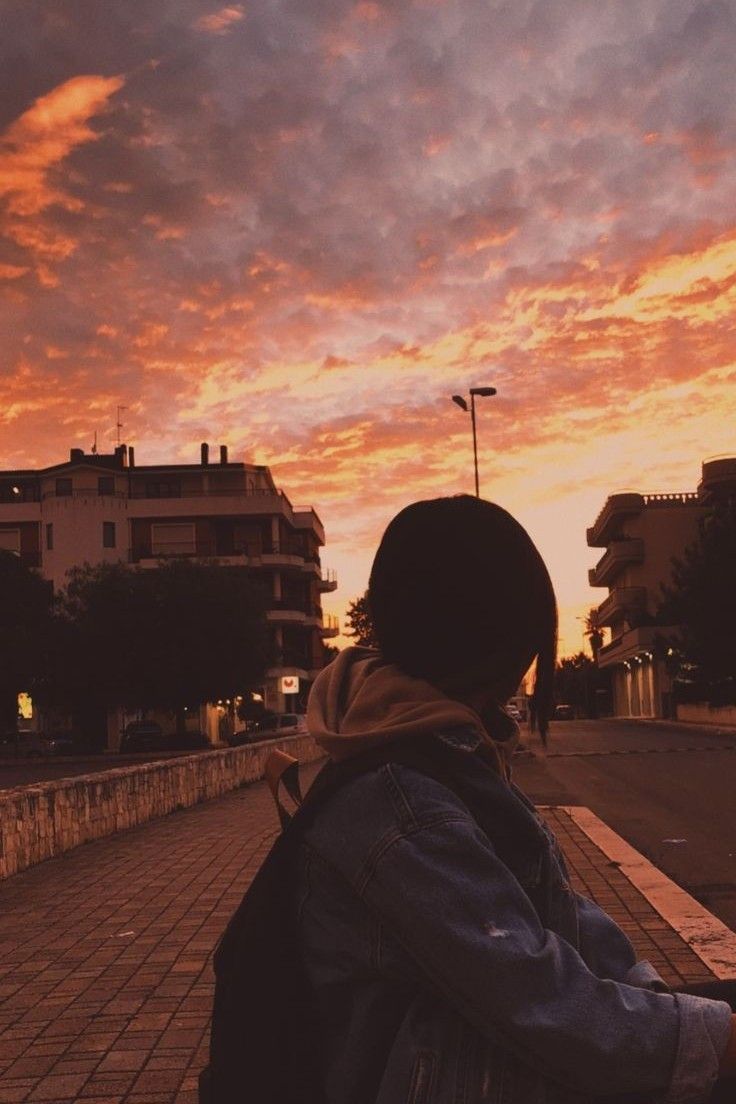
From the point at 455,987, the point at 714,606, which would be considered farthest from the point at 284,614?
the point at 455,987

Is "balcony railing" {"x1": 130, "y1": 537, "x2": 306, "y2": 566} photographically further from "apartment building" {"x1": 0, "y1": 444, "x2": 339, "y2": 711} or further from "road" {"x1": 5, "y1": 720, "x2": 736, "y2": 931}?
"road" {"x1": 5, "y1": 720, "x2": 736, "y2": 931}

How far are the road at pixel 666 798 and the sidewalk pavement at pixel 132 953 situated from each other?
0.47 m

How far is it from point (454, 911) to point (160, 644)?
49212 mm

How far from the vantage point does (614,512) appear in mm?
88688

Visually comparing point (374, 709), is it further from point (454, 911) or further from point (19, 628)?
point (19, 628)

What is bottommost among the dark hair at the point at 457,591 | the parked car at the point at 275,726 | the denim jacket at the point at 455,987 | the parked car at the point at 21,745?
the parked car at the point at 21,745

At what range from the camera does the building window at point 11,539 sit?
245 feet

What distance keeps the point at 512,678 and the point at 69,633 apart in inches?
2038

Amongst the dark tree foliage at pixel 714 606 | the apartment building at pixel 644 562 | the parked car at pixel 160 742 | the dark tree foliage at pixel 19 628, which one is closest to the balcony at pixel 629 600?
the apartment building at pixel 644 562

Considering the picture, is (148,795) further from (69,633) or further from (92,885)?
(69,633)

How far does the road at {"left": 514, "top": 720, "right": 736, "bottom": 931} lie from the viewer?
1004cm

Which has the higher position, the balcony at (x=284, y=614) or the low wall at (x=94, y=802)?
the balcony at (x=284, y=614)

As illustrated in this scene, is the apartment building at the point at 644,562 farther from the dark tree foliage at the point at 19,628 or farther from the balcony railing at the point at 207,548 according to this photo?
the dark tree foliage at the point at 19,628

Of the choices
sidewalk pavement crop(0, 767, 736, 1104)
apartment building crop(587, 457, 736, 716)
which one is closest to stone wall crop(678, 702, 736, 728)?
apartment building crop(587, 457, 736, 716)
